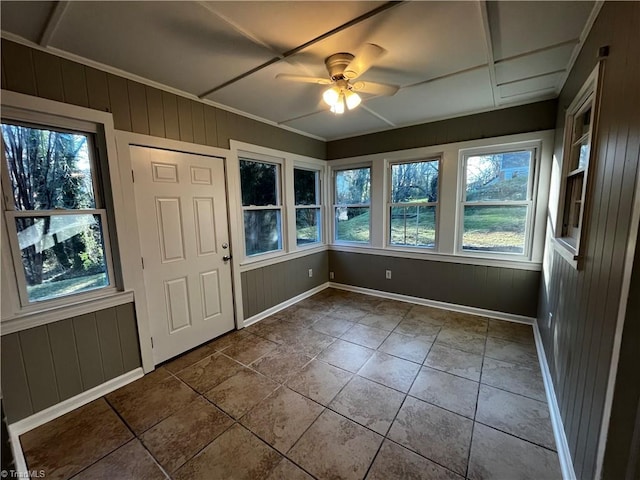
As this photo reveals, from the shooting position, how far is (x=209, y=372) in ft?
7.61

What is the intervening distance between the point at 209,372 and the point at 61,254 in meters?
1.46

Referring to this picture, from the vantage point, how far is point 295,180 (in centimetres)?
386

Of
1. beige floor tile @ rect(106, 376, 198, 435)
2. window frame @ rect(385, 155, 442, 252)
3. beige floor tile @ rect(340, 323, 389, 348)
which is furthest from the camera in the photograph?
window frame @ rect(385, 155, 442, 252)

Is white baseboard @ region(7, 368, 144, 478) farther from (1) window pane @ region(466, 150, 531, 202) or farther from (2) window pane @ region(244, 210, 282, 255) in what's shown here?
(1) window pane @ region(466, 150, 531, 202)

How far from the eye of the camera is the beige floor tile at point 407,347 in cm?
248

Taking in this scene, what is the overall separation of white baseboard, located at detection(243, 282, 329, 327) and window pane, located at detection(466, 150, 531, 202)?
255cm

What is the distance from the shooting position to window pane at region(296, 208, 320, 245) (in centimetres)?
398

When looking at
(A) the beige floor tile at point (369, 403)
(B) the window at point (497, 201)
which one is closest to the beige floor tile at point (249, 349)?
(A) the beige floor tile at point (369, 403)

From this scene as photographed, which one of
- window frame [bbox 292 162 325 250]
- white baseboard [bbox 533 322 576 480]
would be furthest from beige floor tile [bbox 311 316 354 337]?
white baseboard [bbox 533 322 576 480]

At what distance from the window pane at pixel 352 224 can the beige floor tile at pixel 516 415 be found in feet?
8.48

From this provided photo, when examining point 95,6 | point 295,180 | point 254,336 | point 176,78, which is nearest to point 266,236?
point 295,180

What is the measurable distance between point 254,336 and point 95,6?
2.82 meters

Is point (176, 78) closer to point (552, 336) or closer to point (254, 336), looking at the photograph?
point (254, 336)

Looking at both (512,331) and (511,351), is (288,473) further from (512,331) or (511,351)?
(512,331)
